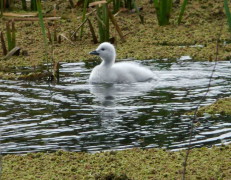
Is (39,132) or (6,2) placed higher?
(6,2)

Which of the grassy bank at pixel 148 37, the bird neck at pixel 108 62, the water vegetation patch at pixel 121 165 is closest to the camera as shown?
the water vegetation patch at pixel 121 165

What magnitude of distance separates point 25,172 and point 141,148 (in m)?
1.06

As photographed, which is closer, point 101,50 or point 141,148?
point 141,148

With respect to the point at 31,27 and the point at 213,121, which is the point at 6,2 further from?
the point at 213,121

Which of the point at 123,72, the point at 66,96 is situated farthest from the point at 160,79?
the point at 66,96

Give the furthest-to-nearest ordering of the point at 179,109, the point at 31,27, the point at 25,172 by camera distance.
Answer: the point at 31,27 < the point at 179,109 < the point at 25,172

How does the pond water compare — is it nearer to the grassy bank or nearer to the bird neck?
the bird neck

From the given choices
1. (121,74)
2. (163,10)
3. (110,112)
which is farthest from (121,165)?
(163,10)

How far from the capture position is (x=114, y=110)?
6.95m

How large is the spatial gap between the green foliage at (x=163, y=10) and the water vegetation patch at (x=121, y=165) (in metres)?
6.08

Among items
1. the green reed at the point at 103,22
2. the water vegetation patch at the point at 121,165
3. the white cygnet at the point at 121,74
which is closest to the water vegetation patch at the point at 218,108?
the water vegetation patch at the point at 121,165

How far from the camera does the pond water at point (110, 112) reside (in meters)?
5.69

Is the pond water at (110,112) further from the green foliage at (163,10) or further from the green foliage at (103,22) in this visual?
the green foliage at (163,10)

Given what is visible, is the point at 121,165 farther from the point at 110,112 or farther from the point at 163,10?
the point at 163,10
